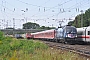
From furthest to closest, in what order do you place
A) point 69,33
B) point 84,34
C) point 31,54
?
1. point 84,34
2. point 69,33
3. point 31,54

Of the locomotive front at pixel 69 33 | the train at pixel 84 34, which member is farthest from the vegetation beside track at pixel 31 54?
the locomotive front at pixel 69 33

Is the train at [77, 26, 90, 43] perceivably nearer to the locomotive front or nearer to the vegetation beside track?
the locomotive front

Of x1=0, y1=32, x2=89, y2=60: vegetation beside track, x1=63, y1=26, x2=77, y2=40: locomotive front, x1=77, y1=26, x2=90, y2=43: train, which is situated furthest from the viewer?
x1=63, y1=26, x2=77, y2=40: locomotive front

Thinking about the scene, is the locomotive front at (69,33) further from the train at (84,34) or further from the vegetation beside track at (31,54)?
the vegetation beside track at (31,54)

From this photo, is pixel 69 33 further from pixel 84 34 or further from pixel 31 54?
pixel 31 54

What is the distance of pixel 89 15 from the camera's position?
73.4m

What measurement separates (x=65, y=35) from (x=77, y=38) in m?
3.66

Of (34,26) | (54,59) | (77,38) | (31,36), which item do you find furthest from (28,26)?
(54,59)

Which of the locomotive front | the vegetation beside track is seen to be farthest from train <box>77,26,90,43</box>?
the vegetation beside track

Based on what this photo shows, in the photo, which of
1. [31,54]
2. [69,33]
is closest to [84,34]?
[69,33]

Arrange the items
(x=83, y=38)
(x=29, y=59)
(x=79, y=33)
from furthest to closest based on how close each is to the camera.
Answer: (x=79, y=33) → (x=83, y=38) → (x=29, y=59)

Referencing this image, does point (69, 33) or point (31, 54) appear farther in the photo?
point (69, 33)

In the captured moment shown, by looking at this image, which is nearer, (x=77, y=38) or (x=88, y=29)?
(x=88, y=29)

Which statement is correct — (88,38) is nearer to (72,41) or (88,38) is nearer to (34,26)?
(72,41)
